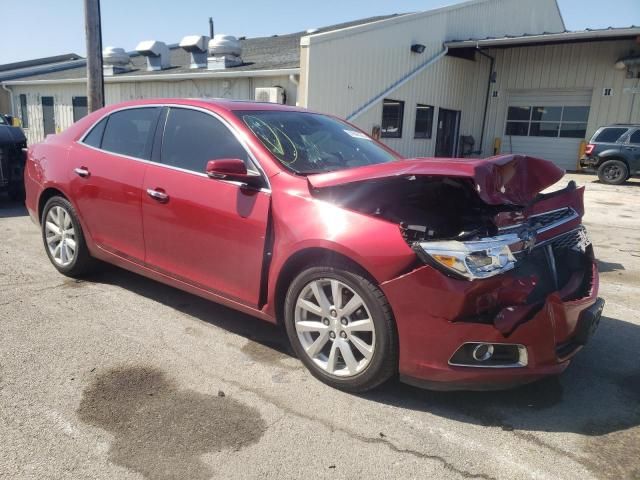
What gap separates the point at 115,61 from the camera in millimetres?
18828

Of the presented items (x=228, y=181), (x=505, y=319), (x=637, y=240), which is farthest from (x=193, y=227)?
(x=637, y=240)

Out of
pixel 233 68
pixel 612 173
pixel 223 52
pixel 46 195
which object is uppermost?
pixel 223 52

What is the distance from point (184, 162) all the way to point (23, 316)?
1702mm

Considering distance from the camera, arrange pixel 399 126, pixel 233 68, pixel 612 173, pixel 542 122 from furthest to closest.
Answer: pixel 542 122 < pixel 399 126 < pixel 612 173 < pixel 233 68

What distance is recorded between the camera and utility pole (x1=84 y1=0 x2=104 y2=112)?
30.3 feet

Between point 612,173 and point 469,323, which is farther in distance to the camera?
point 612,173

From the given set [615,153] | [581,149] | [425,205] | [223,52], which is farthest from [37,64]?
[425,205]

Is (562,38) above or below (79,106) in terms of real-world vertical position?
above

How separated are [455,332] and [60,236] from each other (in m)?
3.78

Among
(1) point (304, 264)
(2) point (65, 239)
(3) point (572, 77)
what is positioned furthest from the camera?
(3) point (572, 77)

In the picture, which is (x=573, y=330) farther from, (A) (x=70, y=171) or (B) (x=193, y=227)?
(A) (x=70, y=171)

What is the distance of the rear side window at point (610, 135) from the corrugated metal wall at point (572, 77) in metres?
4.84

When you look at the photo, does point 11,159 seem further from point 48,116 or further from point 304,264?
point 48,116

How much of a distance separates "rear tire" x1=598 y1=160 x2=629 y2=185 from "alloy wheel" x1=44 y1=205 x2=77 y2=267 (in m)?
15.0
